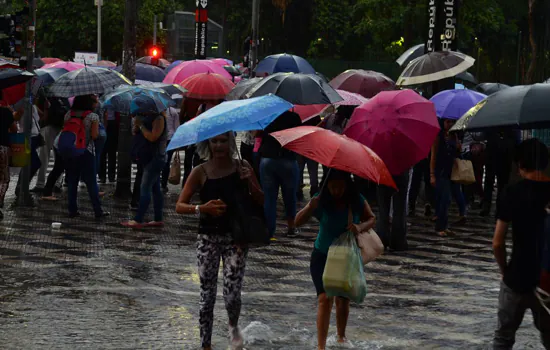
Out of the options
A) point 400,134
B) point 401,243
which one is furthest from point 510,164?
point 400,134

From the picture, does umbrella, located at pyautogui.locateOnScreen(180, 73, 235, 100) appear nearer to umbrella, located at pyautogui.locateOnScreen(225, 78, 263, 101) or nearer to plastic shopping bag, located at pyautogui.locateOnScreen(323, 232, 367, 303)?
umbrella, located at pyautogui.locateOnScreen(225, 78, 263, 101)

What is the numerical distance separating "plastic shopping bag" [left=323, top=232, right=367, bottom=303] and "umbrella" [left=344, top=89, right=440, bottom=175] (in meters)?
4.04

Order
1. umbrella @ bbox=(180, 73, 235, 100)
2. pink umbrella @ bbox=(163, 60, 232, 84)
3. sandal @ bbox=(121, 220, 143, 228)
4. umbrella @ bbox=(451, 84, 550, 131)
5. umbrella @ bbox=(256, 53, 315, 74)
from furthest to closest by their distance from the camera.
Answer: umbrella @ bbox=(256, 53, 315, 74)
pink umbrella @ bbox=(163, 60, 232, 84)
umbrella @ bbox=(180, 73, 235, 100)
sandal @ bbox=(121, 220, 143, 228)
umbrella @ bbox=(451, 84, 550, 131)

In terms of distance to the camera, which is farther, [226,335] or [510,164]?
[510,164]

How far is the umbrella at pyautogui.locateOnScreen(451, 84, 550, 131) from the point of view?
778 centimetres

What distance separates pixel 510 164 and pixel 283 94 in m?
4.53

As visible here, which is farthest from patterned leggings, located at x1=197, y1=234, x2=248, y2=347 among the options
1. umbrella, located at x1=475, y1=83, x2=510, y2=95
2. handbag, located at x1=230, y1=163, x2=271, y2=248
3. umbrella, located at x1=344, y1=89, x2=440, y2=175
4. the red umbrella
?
umbrella, located at x1=475, y1=83, x2=510, y2=95

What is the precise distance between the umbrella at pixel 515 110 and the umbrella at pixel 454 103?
7.51 metres

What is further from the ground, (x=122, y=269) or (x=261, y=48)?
(x=261, y=48)

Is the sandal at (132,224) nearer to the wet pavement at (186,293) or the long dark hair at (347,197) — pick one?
the wet pavement at (186,293)

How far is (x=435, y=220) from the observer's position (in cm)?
1700

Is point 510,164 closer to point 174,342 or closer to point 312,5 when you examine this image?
point 174,342

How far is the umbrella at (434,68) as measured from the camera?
17.2 meters

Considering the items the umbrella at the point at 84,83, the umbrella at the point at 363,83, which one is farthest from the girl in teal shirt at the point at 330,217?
the umbrella at the point at 363,83
